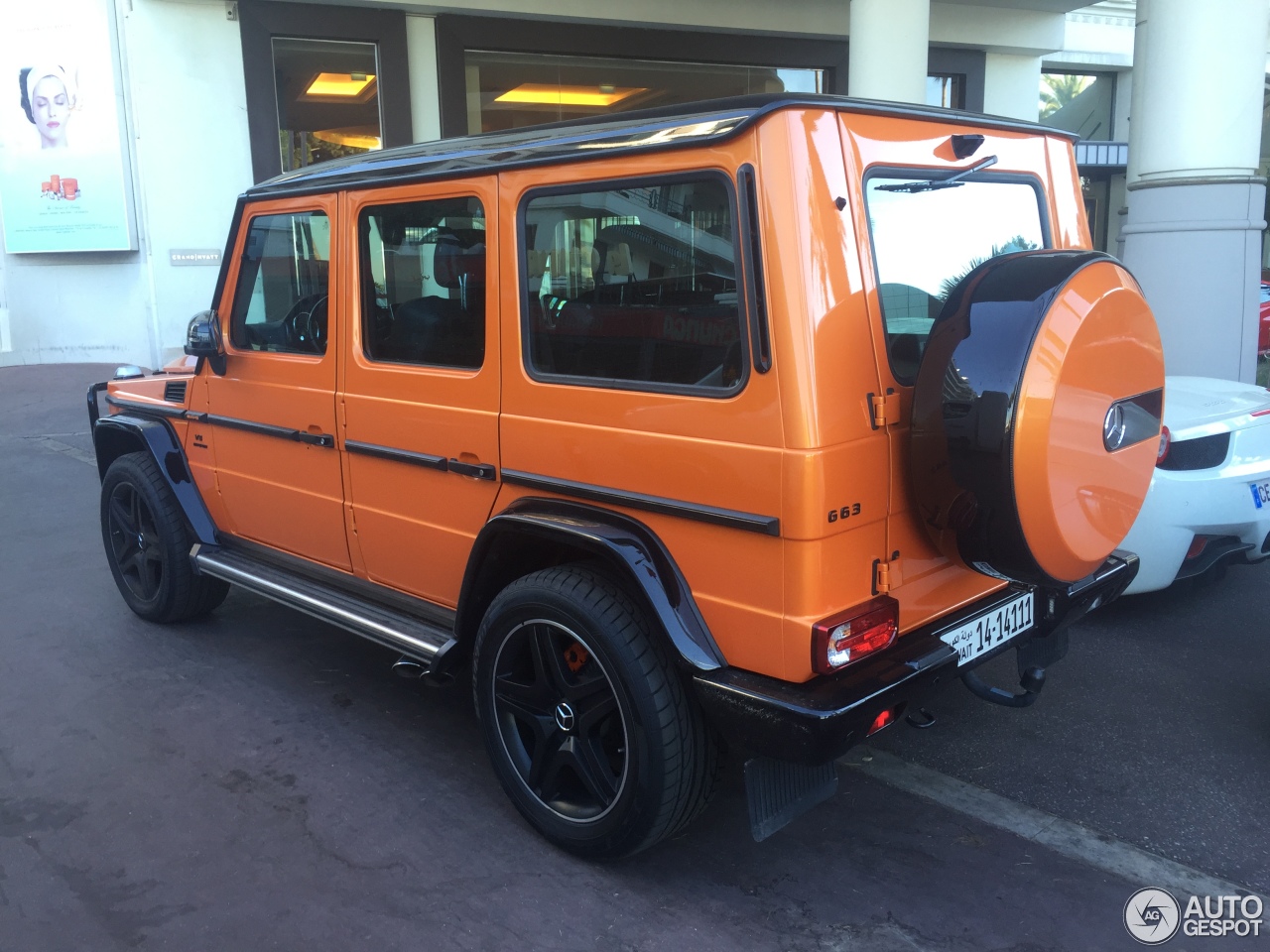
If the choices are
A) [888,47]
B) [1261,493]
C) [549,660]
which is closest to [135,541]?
[549,660]

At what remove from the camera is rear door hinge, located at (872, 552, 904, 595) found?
270cm

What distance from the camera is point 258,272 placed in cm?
424

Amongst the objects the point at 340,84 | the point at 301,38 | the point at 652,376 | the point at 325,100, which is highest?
the point at 301,38

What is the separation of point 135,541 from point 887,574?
3.78m

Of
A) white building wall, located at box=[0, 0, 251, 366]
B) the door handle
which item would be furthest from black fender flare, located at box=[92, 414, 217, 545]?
white building wall, located at box=[0, 0, 251, 366]

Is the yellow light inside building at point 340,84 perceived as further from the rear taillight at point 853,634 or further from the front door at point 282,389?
the rear taillight at point 853,634

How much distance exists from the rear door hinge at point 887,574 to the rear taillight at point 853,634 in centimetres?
3

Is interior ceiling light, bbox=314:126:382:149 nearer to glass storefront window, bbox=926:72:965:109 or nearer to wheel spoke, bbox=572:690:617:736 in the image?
glass storefront window, bbox=926:72:965:109

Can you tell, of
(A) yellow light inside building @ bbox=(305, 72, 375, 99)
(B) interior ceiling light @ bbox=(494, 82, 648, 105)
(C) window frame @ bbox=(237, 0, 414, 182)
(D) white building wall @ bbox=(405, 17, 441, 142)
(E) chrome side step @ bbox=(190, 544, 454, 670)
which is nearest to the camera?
(E) chrome side step @ bbox=(190, 544, 454, 670)

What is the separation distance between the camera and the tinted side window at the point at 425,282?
3.27 metres

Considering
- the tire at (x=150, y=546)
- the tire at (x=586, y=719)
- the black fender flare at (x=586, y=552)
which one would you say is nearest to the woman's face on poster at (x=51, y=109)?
the tire at (x=150, y=546)

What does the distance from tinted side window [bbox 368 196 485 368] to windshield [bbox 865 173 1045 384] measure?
1226 mm

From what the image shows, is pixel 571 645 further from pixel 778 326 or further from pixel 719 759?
pixel 778 326

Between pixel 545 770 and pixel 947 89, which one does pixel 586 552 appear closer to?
pixel 545 770
